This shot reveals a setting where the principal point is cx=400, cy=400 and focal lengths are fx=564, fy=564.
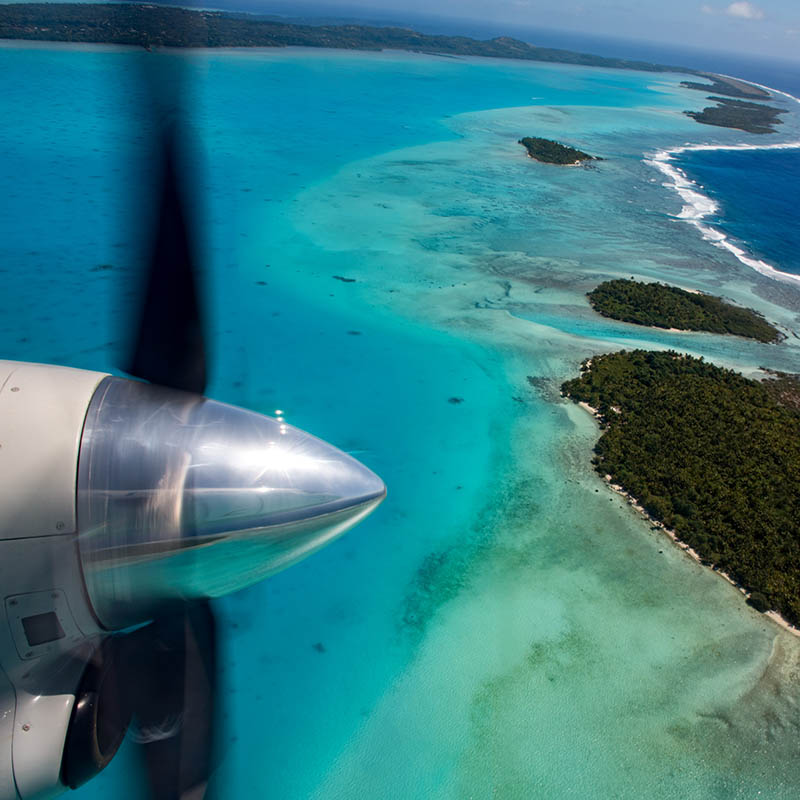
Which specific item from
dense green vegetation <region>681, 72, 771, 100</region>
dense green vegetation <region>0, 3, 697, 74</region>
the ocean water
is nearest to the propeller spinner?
the ocean water

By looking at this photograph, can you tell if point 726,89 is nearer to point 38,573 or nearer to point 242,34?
point 242,34

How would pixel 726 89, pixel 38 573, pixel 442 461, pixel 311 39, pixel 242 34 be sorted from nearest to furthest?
pixel 38 573, pixel 442 461, pixel 242 34, pixel 311 39, pixel 726 89

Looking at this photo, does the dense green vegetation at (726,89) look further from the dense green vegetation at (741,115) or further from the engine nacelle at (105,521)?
the engine nacelle at (105,521)

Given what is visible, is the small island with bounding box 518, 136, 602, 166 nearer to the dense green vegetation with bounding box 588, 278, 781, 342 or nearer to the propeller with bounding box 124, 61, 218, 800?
the dense green vegetation with bounding box 588, 278, 781, 342

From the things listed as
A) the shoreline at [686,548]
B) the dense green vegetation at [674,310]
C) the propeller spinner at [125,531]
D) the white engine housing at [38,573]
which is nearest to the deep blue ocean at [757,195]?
the dense green vegetation at [674,310]

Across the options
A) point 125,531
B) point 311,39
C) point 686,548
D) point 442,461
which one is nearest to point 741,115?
point 311,39
